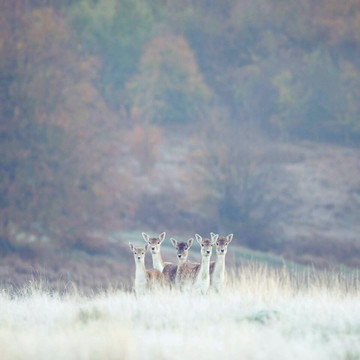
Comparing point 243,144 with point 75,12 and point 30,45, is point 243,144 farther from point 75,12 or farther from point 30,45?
point 75,12

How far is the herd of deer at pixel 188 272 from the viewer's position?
15.4 meters

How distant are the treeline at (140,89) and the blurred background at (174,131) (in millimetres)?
101

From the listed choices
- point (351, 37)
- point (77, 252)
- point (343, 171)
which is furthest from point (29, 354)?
point (351, 37)

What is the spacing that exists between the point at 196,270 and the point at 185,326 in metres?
2.55

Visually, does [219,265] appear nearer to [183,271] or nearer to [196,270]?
[196,270]

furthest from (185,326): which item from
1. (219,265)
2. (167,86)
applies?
(167,86)

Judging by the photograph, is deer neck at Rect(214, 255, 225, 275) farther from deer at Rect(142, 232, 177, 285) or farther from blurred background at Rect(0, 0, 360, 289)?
blurred background at Rect(0, 0, 360, 289)

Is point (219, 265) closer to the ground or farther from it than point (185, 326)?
farther from it

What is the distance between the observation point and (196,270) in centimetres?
1579

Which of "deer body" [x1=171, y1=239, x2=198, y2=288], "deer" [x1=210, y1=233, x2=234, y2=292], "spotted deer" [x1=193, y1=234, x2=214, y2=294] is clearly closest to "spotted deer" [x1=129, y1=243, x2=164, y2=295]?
"deer body" [x1=171, y1=239, x2=198, y2=288]

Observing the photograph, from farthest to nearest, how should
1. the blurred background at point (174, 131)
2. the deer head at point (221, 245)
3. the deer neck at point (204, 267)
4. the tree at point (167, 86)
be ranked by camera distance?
the tree at point (167, 86) → the blurred background at point (174, 131) → the deer head at point (221, 245) → the deer neck at point (204, 267)

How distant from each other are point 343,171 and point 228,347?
2024 inches

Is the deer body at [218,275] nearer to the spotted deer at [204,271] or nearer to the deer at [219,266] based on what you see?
the deer at [219,266]

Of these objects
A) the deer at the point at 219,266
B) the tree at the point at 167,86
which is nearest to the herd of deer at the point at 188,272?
the deer at the point at 219,266
